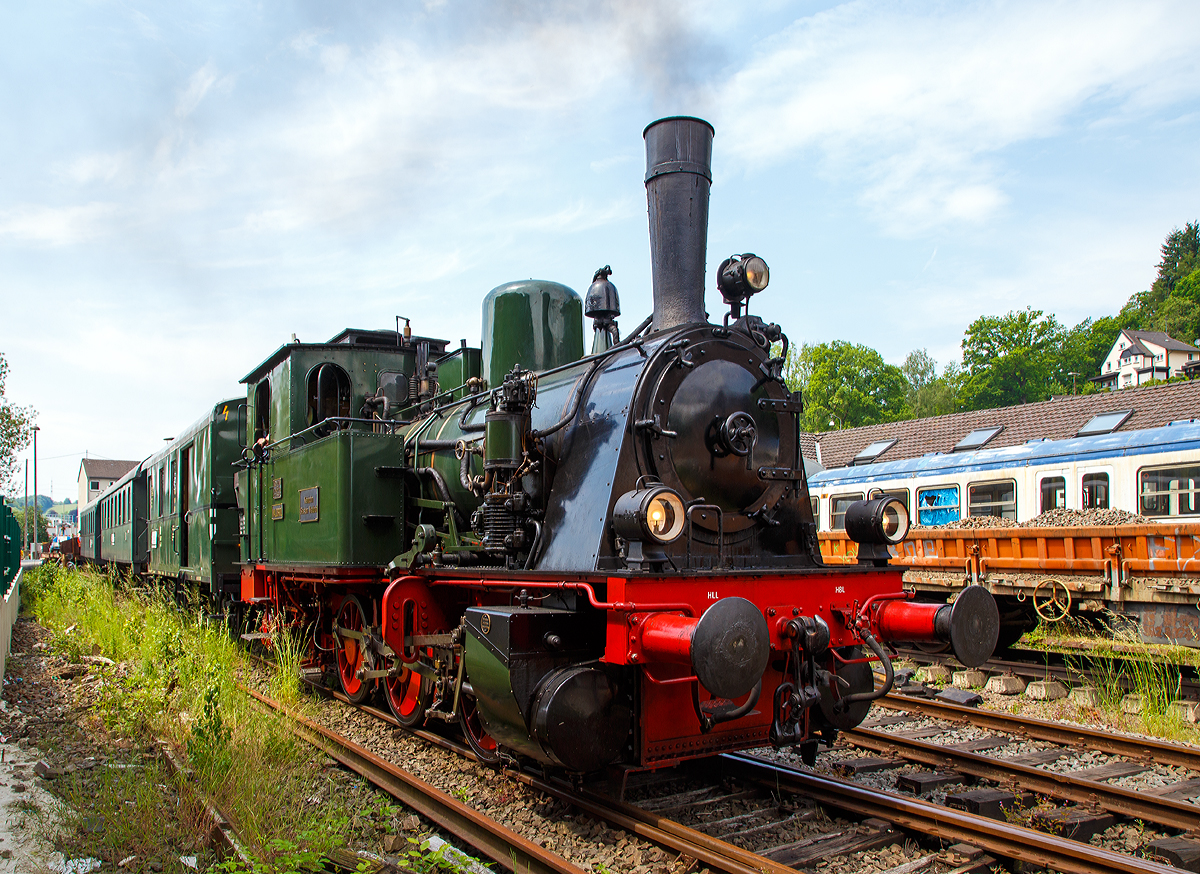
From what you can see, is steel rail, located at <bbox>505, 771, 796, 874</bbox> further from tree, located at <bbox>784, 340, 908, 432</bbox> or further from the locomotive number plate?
tree, located at <bbox>784, 340, 908, 432</bbox>

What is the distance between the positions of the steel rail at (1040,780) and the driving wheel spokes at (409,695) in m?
2.97

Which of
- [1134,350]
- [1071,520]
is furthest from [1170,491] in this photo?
[1134,350]

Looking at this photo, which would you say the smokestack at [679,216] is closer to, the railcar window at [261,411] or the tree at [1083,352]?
the railcar window at [261,411]

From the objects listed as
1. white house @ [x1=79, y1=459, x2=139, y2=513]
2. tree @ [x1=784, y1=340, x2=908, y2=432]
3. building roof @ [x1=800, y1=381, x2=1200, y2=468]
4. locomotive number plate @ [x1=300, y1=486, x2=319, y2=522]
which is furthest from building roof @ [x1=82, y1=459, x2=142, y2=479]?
locomotive number plate @ [x1=300, y1=486, x2=319, y2=522]

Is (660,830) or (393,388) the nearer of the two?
(660,830)

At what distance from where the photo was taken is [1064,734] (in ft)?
19.4

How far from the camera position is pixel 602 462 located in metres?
4.63

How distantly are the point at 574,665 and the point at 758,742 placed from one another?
112 cm

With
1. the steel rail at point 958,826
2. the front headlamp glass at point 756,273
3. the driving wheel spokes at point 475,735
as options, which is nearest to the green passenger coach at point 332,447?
the driving wheel spokes at point 475,735

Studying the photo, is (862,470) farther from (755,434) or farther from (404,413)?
(755,434)

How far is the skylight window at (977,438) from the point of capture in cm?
1697

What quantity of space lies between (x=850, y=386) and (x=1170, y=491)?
148 ft

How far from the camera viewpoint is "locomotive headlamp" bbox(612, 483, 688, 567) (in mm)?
3969

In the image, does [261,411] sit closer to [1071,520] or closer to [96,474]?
[1071,520]
